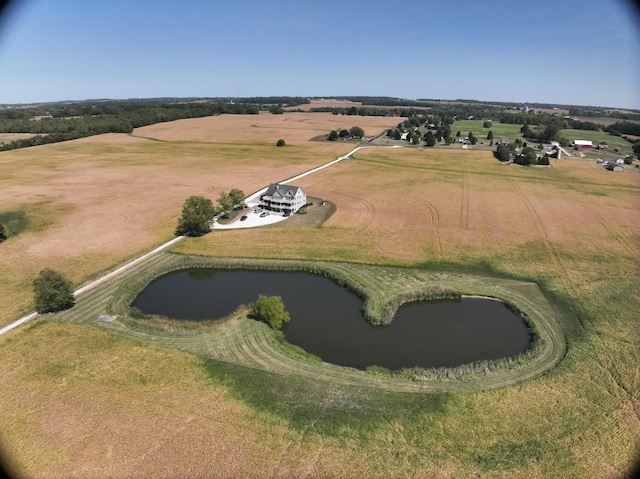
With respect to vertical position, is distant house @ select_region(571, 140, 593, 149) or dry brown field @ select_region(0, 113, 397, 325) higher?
distant house @ select_region(571, 140, 593, 149)

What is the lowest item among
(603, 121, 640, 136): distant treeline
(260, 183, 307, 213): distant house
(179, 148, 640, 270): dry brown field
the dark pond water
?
the dark pond water

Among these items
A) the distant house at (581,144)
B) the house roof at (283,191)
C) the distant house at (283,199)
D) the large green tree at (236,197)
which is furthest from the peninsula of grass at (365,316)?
the distant house at (581,144)

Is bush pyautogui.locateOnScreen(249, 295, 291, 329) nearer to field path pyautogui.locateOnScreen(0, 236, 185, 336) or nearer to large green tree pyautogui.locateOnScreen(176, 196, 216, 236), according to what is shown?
field path pyautogui.locateOnScreen(0, 236, 185, 336)

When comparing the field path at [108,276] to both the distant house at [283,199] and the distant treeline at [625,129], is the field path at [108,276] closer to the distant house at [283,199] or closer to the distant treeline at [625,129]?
the distant house at [283,199]

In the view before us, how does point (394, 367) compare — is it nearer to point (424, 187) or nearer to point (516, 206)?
point (516, 206)

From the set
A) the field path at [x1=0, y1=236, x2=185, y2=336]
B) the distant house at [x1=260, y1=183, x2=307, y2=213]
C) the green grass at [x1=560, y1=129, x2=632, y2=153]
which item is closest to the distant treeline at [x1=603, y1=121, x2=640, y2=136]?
the green grass at [x1=560, y1=129, x2=632, y2=153]

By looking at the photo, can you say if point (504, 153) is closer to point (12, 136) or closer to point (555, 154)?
point (555, 154)

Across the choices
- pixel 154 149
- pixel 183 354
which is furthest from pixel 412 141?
pixel 183 354
